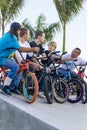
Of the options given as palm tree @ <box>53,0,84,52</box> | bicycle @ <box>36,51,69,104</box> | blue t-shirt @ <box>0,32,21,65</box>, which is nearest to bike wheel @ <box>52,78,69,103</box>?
bicycle @ <box>36,51,69,104</box>

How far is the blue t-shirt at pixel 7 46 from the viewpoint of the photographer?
6.93 m

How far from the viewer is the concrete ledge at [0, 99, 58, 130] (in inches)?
218

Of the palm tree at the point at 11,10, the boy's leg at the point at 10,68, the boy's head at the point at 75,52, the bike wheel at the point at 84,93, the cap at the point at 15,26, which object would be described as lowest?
the bike wheel at the point at 84,93

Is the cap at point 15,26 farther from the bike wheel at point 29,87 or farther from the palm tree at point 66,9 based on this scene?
the palm tree at point 66,9

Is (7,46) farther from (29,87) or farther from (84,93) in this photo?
(84,93)

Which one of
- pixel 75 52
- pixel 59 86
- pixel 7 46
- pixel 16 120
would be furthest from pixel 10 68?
pixel 75 52

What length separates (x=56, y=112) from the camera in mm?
6270

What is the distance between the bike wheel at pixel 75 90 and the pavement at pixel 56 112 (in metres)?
0.13

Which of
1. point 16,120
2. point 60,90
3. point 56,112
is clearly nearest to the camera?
point 16,120

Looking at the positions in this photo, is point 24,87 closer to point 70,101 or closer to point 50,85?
point 50,85

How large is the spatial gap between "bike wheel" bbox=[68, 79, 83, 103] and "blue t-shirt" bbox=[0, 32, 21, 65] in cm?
135

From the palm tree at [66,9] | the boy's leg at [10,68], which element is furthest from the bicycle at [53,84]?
the palm tree at [66,9]

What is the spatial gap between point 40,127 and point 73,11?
758 inches

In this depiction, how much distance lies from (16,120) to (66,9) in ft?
60.1
